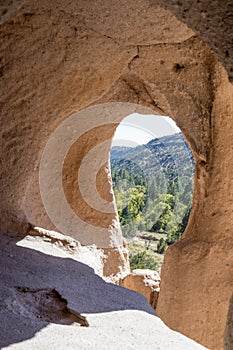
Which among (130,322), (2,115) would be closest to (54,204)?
(2,115)

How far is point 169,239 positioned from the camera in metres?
12.0

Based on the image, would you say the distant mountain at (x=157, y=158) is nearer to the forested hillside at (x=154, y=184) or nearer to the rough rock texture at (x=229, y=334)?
the forested hillside at (x=154, y=184)

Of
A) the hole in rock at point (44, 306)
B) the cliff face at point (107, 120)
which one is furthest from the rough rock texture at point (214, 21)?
the hole in rock at point (44, 306)

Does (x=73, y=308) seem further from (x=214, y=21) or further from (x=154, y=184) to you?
(x=154, y=184)

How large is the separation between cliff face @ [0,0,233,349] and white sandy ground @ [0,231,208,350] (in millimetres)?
466

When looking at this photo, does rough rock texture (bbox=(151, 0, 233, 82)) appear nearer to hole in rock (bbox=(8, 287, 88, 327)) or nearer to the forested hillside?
hole in rock (bbox=(8, 287, 88, 327))

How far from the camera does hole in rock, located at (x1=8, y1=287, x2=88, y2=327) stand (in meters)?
2.19

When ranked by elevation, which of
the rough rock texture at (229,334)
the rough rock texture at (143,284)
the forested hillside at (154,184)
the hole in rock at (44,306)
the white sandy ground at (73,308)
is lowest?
the rough rock texture at (143,284)

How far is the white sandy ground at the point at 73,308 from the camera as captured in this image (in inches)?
75.5

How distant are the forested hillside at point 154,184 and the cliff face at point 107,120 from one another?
2.54m

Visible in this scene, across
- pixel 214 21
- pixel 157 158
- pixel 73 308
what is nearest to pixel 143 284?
pixel 73 308

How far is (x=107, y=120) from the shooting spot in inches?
200

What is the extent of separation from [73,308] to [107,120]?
298cm

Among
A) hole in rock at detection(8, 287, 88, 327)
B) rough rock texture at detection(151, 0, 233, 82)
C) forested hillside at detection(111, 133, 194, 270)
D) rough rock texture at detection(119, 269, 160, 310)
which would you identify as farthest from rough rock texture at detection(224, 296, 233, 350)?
forested hillside at detection(111, 133, 194, 270)
